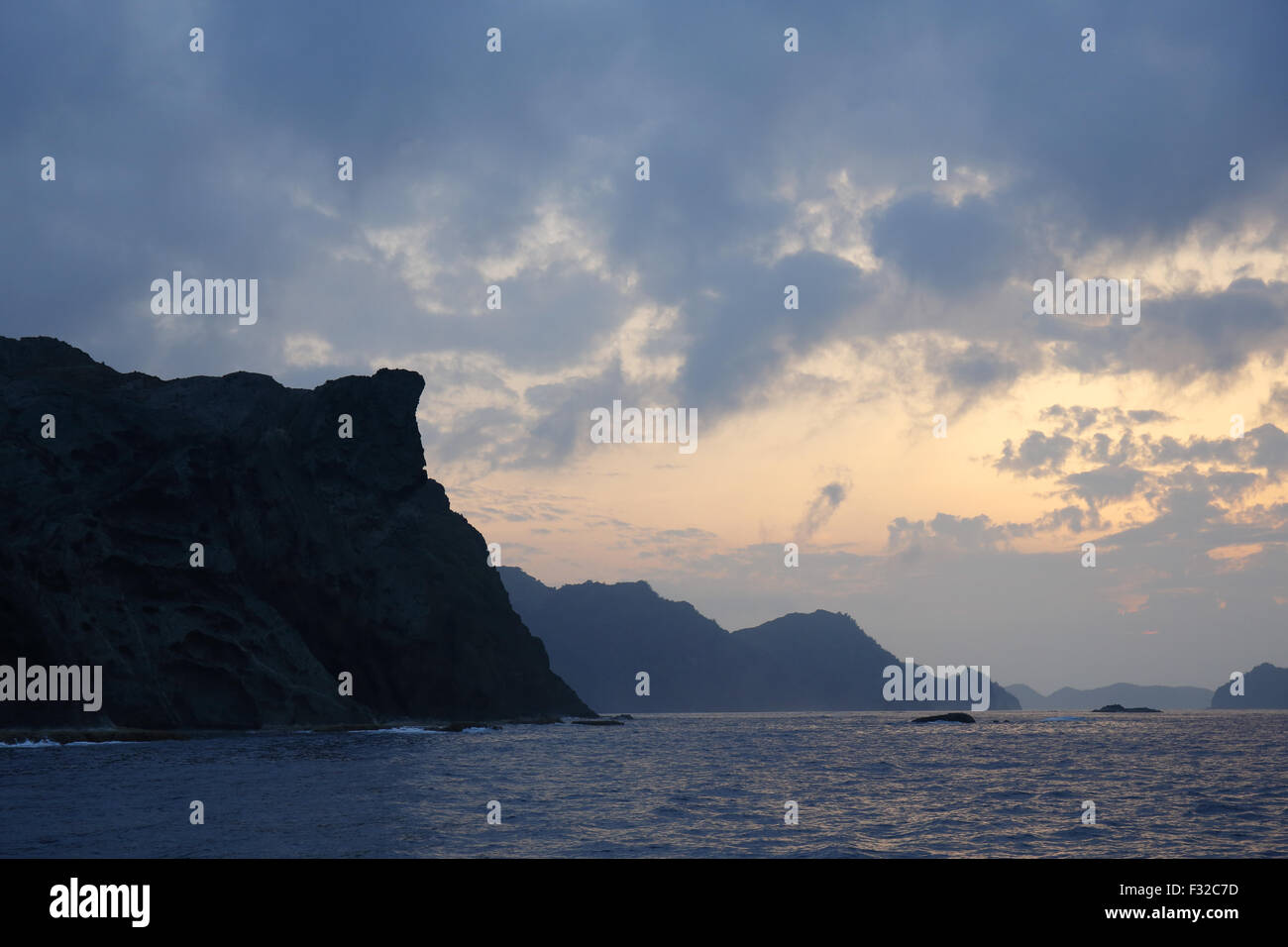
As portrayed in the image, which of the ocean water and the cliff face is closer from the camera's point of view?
the ocean water

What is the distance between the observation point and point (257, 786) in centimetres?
4041

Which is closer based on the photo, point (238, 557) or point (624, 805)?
point (624, 805)

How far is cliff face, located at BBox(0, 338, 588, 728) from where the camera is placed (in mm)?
93688

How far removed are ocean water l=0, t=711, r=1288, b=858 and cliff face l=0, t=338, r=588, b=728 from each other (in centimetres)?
3034

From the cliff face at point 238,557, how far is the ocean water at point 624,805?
99.5ft

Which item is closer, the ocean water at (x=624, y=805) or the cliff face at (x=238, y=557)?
the ocean water at (x=624, y=805)

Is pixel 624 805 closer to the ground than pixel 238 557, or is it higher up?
closer to the ground

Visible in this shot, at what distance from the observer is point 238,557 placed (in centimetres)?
Result: 11544

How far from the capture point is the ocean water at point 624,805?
25969mm

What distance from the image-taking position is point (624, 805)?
35.7 metres

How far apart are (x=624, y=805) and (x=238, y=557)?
94.4 meters
